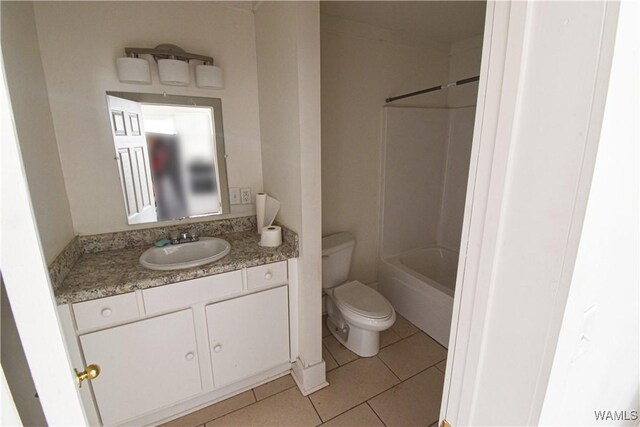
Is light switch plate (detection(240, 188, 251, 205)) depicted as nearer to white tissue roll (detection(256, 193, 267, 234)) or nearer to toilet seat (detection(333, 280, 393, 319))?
white tissue roll (detection(256, 193, 267, 234))

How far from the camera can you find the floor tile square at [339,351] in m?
2.04

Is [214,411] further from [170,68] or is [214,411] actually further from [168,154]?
[170,68]

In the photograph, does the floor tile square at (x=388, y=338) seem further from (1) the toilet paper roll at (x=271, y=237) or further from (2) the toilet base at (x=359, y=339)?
(1) the toilet paper roll at (x=271, y=237)

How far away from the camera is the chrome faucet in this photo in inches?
68.6

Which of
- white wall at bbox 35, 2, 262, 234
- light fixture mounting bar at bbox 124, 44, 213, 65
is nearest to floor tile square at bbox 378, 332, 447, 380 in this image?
white wall at bbox 35, 2, 262, 234

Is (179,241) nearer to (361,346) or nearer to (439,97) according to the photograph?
(361,346)

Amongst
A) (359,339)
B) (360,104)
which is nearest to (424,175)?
(360,104)

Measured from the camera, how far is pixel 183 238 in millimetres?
1755

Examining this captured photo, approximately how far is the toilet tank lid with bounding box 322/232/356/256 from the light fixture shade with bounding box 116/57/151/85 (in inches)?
61.7

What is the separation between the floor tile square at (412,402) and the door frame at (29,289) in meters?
1.61

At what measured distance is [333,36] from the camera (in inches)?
82.2

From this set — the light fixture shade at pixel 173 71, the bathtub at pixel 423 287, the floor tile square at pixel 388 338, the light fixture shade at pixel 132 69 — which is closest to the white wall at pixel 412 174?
the bathtub at pixel 423 287

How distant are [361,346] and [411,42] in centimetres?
247

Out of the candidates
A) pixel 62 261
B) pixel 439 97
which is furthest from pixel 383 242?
pixel 62 261
